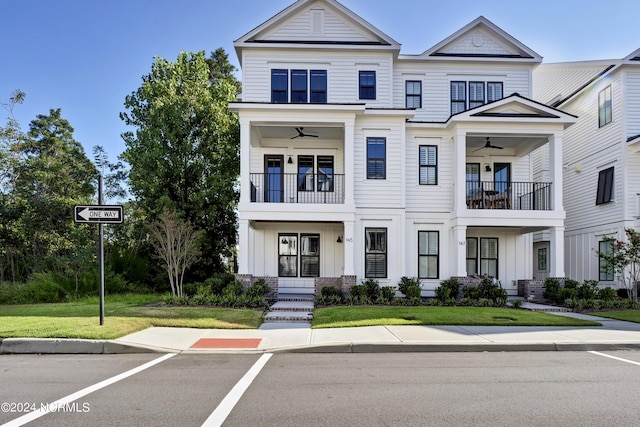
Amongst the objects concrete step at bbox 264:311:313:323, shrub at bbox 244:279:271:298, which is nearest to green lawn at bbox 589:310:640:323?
concrete step at bbox 264:311:313:323

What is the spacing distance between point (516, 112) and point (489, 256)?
19.2 ft

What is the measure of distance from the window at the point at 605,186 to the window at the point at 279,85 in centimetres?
1353

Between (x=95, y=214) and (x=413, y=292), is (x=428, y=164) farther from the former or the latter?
(x=95, y=214)

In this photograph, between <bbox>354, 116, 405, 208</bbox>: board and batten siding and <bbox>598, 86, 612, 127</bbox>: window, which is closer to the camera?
<bbox>354, 116, 405, 208</bbox>: board and batten siding

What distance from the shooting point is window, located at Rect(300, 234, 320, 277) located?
19.1 m

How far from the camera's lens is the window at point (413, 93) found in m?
19.8

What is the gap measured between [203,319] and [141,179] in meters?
10.3

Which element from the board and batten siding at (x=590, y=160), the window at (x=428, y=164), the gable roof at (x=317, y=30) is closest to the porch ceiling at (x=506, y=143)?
the window at (x=428, y=164)

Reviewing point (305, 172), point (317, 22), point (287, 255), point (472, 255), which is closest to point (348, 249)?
point (287, 255)

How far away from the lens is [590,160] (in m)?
20.7

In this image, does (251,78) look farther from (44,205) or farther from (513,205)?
(513,205)

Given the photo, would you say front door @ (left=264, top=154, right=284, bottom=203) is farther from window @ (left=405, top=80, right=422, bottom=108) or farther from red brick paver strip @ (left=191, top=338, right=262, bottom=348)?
red brick paver strip @ (left=191, top=338, right=262, bottom=348)

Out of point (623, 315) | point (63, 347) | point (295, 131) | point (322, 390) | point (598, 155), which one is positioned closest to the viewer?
point (322, 390)

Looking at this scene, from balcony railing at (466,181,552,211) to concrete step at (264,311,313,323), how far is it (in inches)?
352
